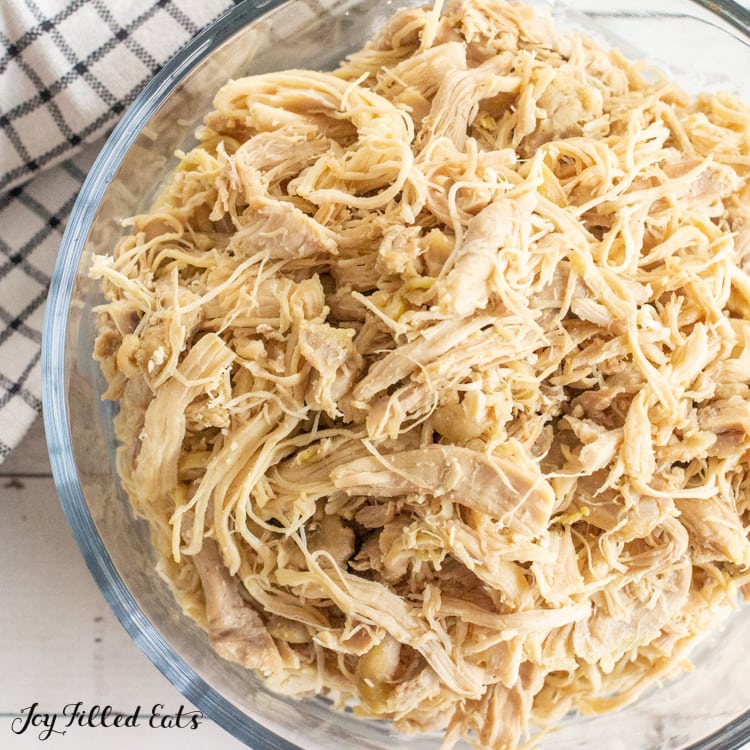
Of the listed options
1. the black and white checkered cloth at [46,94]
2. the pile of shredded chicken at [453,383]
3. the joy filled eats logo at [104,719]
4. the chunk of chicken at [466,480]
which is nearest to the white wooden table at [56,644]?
the joy filled eats logo at [104,719]

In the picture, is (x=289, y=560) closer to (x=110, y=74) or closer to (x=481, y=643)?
(x=481, y=643)

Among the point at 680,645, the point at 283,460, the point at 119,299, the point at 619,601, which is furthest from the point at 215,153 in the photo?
the point at 680,645

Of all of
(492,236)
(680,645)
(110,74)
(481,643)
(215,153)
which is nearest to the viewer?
(492,236)

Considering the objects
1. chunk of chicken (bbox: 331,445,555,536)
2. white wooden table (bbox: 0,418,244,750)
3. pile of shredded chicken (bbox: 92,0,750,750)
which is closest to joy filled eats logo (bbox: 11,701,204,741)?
white wooden table (bbox: 0,418,244,750)

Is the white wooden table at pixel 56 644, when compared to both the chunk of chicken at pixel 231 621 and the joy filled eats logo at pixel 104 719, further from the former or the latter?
the chunk of chicken at pixel 231 621

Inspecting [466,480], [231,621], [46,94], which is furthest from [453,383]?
[46,94]

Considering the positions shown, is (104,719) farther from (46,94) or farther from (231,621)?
(46,94)
